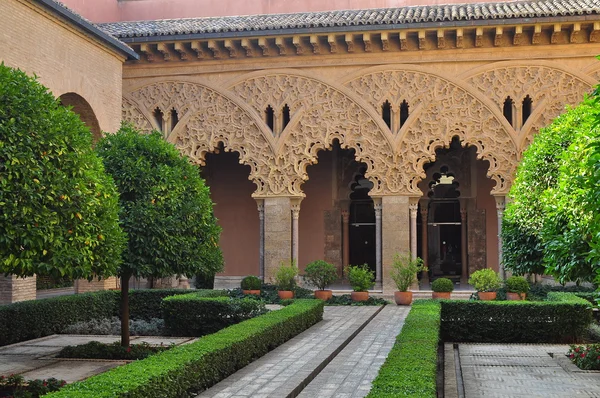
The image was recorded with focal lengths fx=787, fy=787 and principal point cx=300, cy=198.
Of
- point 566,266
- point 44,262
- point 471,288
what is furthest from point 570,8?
point 44,262

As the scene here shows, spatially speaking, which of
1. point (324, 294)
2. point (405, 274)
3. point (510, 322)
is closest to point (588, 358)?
point (510, 322)

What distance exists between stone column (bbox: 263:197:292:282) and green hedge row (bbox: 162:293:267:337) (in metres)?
6.50

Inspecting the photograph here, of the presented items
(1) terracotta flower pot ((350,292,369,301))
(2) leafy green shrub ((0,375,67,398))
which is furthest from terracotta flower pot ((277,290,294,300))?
(2) leafy green shrub ((0,375,67,398))

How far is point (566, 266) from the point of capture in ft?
27.2

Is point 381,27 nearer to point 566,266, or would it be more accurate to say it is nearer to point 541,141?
point 541,141

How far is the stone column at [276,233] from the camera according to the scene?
19.5 metres

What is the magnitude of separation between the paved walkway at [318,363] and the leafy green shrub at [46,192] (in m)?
1.88

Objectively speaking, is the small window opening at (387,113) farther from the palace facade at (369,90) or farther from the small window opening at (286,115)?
the small window opening at (286,115)

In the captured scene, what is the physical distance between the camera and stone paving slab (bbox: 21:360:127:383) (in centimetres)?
896

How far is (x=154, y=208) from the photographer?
33.5 ft

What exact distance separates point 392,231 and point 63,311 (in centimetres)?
Answer: 876

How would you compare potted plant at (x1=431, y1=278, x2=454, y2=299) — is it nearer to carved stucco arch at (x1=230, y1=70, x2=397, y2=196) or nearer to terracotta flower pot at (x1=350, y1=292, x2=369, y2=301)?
terracotta flower pot at (x1=350, y1=292, x2=369, y2=301)

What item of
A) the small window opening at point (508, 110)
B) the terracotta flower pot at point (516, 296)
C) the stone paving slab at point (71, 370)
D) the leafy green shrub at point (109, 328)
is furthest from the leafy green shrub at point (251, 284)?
the stone paving slab at point (71, 370)

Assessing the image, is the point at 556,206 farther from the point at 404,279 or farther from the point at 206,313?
the point at 404,279
